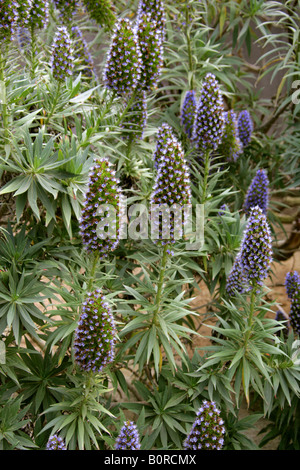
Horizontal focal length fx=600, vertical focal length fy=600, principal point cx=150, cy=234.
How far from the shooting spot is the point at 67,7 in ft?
9.63

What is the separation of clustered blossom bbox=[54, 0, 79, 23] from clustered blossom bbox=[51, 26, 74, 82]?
0.49 m

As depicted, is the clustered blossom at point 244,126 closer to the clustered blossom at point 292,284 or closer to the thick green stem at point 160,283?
the clustered blossom at point 292,284

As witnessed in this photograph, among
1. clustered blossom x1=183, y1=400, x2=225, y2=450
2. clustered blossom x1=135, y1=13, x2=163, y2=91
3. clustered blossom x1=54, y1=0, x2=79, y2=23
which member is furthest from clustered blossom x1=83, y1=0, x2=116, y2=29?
clustered blossom x1=183, y1=400, x2=225, y2=450

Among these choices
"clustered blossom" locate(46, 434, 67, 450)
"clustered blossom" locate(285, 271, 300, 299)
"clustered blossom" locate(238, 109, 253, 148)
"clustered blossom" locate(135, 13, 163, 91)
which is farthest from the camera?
"clustered blossom" locate(238, 109, 253, 148)

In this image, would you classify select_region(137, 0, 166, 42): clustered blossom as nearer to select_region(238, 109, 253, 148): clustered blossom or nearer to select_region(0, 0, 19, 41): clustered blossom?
select_region(0, 0, 19, 41): clustered blossom

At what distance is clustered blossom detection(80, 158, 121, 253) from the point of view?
7.06 ft

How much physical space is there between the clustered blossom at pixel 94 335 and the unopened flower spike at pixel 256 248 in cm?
61

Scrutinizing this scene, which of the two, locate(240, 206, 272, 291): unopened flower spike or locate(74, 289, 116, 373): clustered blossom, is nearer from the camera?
locate(74, 289, 116, 373): clustered blossom

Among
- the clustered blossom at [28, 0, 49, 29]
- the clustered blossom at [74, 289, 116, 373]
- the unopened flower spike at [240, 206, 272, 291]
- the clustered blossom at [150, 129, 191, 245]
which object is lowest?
the clustered blossom at [74, 289, 116, 373]

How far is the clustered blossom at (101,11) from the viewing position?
304 cm

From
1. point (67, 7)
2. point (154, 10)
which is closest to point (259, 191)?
point (154, 10)

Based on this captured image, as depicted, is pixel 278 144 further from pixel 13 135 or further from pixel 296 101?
pixel 13 135

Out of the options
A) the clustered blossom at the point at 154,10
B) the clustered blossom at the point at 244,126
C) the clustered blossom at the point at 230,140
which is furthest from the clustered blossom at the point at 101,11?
the clustered blossom at the point at 244,126

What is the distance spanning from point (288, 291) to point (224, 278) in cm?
36
